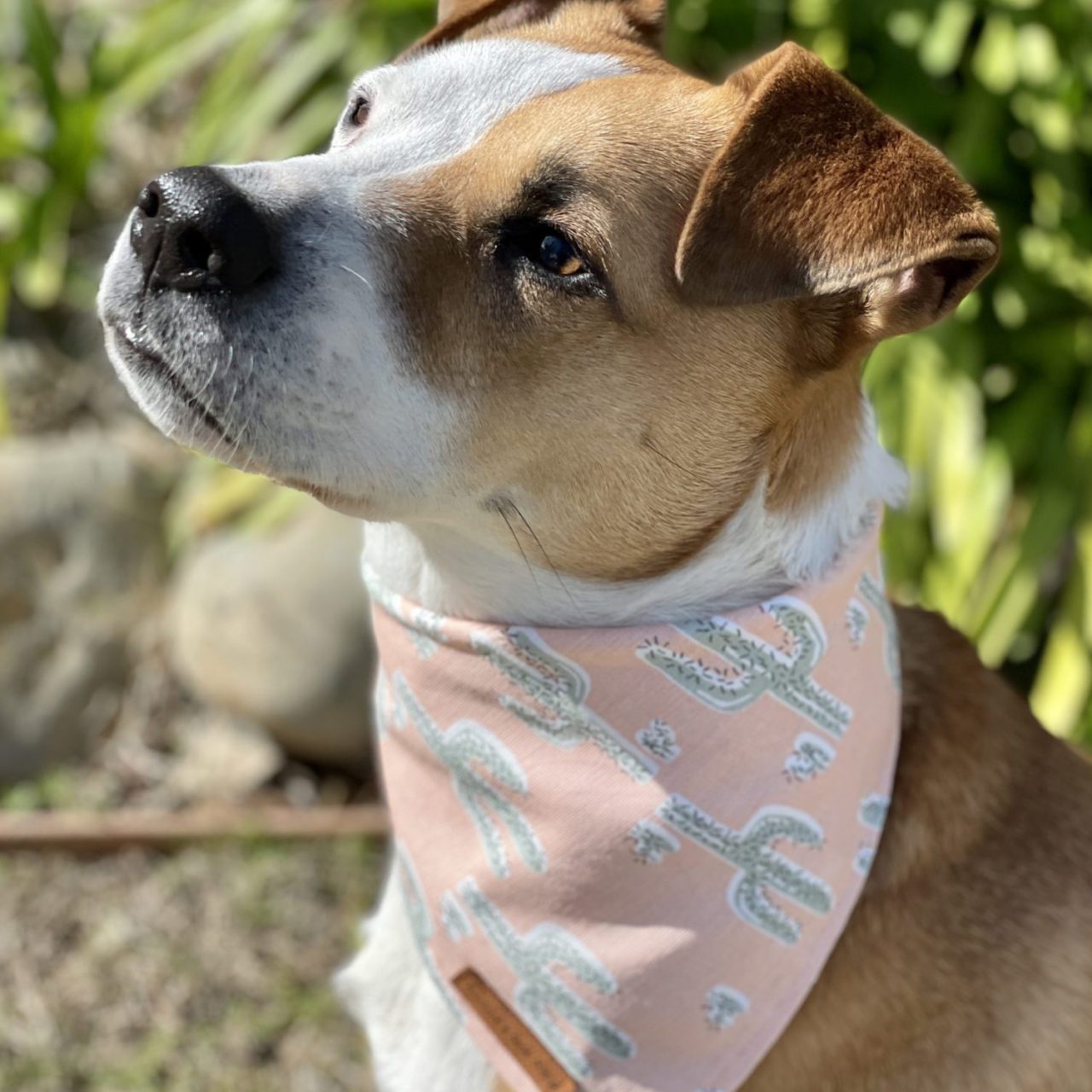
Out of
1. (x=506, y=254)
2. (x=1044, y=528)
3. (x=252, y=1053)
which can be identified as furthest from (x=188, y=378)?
(x=1044, y=528)

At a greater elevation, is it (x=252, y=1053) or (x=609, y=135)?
(x=609, y=135)

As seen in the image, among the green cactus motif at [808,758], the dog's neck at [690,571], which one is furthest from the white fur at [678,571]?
the green cactus motif at [808,758]

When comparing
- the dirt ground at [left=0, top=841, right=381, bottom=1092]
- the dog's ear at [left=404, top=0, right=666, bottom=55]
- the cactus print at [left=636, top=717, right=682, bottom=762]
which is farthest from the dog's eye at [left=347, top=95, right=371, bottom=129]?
the dirt ground at [left=0, top=841, right=381, bottom=1092]

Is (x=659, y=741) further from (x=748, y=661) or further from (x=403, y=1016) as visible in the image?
(x=403, y=1016)

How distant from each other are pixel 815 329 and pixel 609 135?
42cm

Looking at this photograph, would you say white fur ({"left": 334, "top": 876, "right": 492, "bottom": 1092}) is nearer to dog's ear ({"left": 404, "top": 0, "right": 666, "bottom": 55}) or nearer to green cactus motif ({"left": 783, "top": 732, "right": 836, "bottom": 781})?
green cactus motif ({"left": 783, "top": 732, "right": 836, "bottom": 781})

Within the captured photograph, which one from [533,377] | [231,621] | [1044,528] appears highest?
[533,377]

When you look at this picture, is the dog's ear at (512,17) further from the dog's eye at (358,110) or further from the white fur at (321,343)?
the white fur at (321,343)

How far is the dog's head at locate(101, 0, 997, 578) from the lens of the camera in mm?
1729

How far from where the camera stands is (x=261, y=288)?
1.73 meters

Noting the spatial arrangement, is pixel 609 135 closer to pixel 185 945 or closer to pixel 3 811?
pixel 185 945

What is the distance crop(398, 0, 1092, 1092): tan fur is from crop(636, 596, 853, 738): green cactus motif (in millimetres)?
131

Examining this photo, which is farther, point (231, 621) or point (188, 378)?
point (231, 621)

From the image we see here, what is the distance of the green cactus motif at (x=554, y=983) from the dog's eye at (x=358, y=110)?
1288 mm
